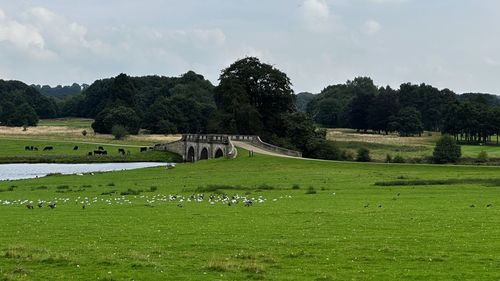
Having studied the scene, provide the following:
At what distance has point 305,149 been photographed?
11519 cm

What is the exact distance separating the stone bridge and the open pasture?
9.09 ft

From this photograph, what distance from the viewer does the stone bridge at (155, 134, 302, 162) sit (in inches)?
4034

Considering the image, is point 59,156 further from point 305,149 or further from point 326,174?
point 326,174

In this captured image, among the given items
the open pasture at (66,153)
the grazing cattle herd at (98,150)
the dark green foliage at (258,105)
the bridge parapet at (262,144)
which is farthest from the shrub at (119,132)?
the bridge parapet at (262,144)

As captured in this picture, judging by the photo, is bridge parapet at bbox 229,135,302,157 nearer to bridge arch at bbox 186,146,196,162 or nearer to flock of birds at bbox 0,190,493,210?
bridge arch at bbox 186,146,196,162

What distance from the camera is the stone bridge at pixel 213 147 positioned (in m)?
102

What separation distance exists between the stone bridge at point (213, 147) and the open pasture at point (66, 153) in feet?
9.09

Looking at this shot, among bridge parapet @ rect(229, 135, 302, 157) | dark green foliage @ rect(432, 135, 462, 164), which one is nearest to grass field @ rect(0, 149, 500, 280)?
dark green foliage @ rect(432, 135, 462, 164)

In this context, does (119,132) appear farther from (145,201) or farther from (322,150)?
(145,201)

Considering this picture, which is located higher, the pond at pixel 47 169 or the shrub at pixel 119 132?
the shrub at pixel 119 132

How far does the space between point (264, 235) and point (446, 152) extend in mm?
79202

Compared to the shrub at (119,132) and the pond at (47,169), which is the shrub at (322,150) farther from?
the shrub at (119,132)

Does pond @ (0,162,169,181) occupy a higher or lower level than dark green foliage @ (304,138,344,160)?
lower

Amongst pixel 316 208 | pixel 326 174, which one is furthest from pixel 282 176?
pixel 316 208
